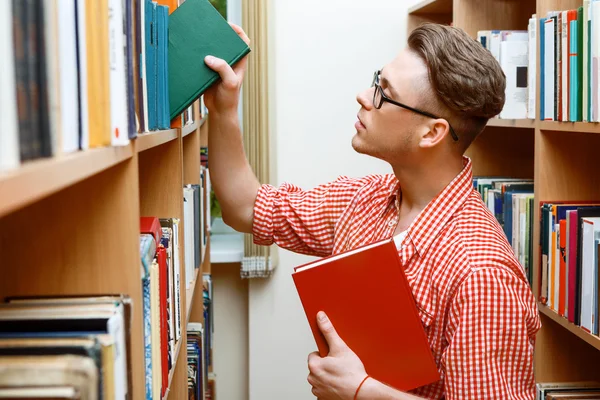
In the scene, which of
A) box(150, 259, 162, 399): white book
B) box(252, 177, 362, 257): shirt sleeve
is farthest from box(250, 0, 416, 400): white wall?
box(150, 259, 162, 399): white book

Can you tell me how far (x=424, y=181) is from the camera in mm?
1607

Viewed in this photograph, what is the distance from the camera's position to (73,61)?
680mm

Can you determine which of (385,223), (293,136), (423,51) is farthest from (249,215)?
(293,136)

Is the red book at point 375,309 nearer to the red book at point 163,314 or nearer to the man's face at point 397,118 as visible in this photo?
the red book at point 163,314

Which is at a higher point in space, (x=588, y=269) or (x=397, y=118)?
(x=397, y=118)

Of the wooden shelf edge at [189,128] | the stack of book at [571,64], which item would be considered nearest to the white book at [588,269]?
the stack of book at [571,64]

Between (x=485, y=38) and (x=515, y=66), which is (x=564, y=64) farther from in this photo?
(x=485, y=38)

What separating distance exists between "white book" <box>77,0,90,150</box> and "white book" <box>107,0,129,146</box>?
0.23 ft

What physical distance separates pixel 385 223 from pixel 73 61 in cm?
106

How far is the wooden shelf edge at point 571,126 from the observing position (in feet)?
5.22

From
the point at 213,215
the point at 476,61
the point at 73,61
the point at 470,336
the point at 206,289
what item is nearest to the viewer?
the point at 73,61

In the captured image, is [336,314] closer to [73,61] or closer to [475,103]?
[475,103]

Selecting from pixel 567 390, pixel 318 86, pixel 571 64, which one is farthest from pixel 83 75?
pixel 318 86

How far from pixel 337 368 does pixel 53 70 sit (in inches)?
38.3
